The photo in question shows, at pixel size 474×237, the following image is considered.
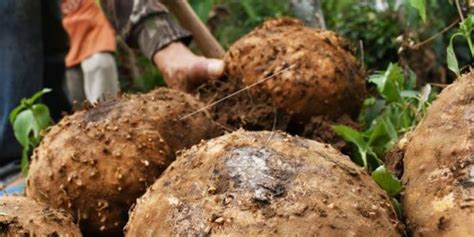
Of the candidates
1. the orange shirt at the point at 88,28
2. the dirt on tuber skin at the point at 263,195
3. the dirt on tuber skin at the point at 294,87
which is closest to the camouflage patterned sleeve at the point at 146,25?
the dirt on tuber skin at the point at 294,87

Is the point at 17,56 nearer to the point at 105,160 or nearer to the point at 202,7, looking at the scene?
the point at 202,7

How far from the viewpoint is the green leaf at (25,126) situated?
180cm

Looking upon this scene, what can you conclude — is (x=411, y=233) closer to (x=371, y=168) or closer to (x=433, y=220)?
(x=433, y=220)

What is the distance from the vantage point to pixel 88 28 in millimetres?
4098

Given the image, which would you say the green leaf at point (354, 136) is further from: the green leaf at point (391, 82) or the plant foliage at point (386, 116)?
the green leaf at point (391, 82)

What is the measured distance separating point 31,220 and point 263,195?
407mm

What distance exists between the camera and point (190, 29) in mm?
2119

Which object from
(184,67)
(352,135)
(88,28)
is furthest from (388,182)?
(88,28)

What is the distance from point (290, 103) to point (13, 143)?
52.2 inches

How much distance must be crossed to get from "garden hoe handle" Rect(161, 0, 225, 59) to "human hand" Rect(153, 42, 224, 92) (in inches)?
2.4

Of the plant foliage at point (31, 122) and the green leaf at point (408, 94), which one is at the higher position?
the plant foliage at point (31, 122)

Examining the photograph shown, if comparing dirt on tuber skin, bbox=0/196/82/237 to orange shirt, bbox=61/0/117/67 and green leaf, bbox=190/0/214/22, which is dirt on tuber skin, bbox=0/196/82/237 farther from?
orange shirt, bbox=61/0/117/67

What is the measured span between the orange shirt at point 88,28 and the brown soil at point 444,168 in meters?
3.10

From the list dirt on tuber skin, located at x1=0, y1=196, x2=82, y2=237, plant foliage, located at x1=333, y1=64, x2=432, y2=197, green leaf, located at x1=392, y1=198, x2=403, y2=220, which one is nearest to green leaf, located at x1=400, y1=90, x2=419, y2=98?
plant foliage, located at x1=333, y1=64, x2=432, y2=197
